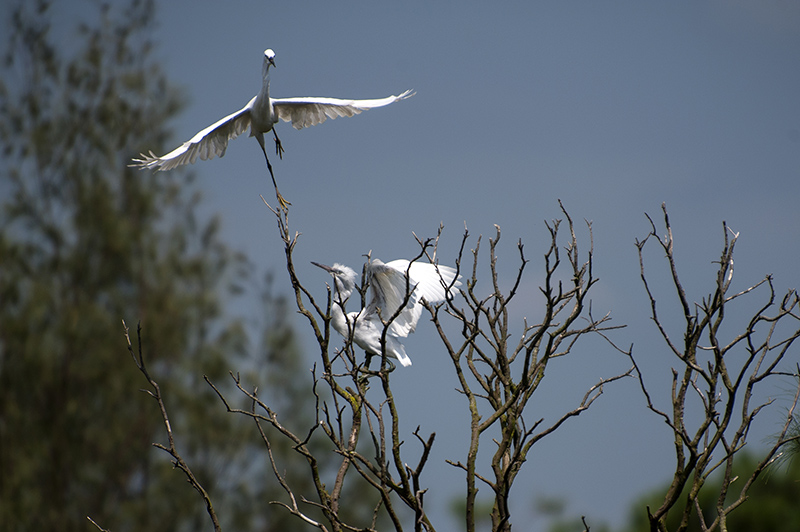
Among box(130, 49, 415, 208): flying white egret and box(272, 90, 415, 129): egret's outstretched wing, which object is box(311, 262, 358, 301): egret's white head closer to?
box(130, 49, 415, 208): flying white egret

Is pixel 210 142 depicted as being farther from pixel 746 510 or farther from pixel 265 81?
pixel 746 510

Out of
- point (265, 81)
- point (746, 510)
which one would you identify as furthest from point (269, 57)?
point (746, 510)

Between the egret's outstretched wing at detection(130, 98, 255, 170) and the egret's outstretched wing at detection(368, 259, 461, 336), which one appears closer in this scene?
the egret's outstretched wing at detection(368, 259, 461, 336)

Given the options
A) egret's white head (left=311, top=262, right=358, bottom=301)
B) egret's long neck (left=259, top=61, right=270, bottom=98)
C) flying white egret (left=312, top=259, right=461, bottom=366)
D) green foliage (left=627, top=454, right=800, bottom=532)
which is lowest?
flying white egret (left=312, top=259, right=461, bottom=366)

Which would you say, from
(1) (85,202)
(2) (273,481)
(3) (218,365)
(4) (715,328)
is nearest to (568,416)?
(4) (715,328)

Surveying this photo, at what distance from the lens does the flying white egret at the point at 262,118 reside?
3.53 meters

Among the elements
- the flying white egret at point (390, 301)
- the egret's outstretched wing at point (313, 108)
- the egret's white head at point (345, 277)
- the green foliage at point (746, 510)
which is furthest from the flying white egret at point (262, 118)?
the green foliage at point (746, 510)

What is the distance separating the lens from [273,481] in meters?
7.64

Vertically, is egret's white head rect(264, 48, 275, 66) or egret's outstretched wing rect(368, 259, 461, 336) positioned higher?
egret's white head rect(264, 48, 275, 66)

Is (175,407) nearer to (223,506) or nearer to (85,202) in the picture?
(223,506)

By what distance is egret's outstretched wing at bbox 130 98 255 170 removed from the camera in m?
3.63

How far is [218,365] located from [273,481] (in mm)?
1406

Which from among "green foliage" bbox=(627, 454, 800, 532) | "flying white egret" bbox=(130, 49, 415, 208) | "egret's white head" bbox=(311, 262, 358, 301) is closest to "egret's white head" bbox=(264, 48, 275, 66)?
"flying white egret" bbox=(130, 49, 415, 208)

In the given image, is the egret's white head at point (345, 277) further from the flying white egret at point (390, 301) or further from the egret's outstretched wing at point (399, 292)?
the egret's outstretched wing at point (399, 292)
